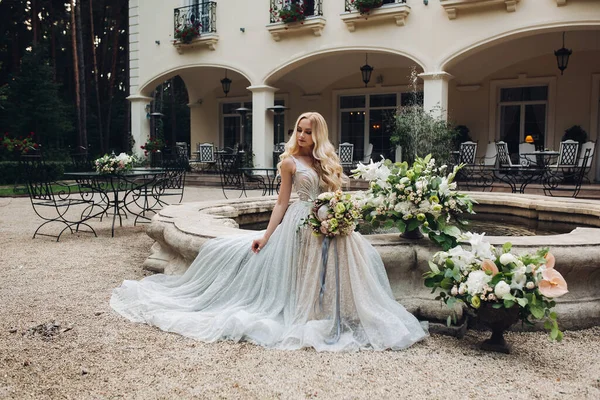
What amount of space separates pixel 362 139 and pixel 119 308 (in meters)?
13.5

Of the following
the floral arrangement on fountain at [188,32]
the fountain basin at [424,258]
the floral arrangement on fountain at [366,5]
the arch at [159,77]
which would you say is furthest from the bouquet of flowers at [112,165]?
the floral arrangement on fountain at [188,32]

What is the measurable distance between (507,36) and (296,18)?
5.27 metres

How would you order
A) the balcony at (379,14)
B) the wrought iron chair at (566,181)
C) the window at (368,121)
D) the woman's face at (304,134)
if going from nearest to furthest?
1. the woman's face at (304,134)
2. the wrought iron chair at (566,181)
3. the balcony at (379,14)
4. the window at (368,121)

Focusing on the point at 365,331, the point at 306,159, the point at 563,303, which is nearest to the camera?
the point at 365,331

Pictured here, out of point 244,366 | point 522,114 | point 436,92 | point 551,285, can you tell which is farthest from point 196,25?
point 551,285

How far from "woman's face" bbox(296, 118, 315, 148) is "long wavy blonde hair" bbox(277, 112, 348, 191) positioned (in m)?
0.02

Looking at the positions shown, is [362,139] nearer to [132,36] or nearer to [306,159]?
[132,36]

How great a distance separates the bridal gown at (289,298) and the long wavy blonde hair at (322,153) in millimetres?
62

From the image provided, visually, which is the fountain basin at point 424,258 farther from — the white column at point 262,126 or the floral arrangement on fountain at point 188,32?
A: the floral arrangement on fountain at point 188,32

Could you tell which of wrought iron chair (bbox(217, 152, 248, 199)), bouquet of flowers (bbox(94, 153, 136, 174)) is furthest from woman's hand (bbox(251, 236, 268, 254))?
wrought iron chair (bbox(217, 152, 248, 199))

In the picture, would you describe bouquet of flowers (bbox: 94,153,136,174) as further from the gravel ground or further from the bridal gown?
the bridal gown

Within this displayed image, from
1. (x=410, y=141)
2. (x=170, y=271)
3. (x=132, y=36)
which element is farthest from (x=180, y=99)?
(x=170, y=271)

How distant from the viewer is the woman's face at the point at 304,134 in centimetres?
330

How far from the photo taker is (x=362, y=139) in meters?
16.5
